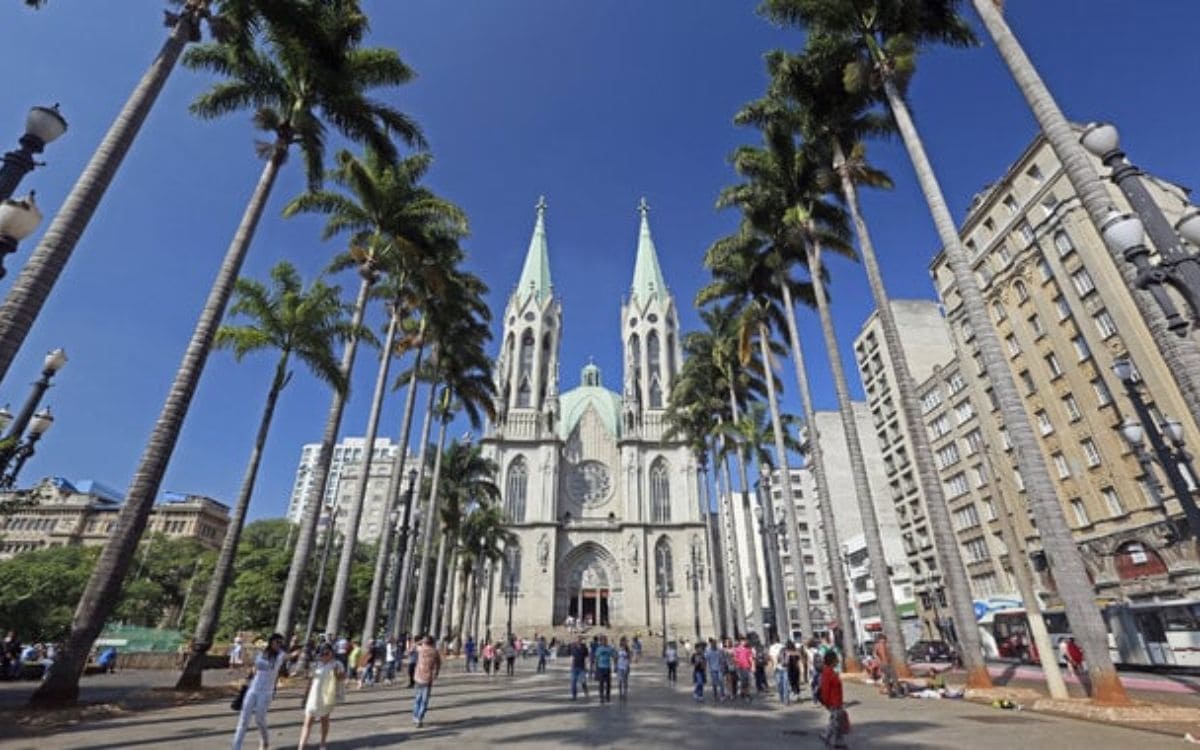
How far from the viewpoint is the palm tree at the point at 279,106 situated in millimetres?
11742

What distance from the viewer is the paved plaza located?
24.8 ft

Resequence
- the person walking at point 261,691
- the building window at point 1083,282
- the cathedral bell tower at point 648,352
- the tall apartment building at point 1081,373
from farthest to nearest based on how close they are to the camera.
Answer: the cathedral bell tower at point 648,352, the building window at point 1083,282, the tall apartment building at point 1081,373, the person walking at point 261,691

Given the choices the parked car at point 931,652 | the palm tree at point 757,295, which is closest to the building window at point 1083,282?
the palm tree at point 757,295

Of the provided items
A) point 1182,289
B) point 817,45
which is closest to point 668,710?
point 1182,289

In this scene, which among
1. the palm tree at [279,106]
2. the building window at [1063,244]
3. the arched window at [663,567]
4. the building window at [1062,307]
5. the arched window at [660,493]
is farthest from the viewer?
the arched window at [660,493]

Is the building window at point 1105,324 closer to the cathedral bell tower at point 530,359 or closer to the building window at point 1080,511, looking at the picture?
the building window at point 1080,511

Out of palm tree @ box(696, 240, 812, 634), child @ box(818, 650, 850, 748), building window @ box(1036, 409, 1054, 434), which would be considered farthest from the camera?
building window @ box(1036, 409, 1054, 434)

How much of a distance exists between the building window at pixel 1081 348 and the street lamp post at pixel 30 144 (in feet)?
129

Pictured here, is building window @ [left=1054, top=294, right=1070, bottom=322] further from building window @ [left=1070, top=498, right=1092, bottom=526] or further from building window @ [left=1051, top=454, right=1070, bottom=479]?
building window @ [left=1070, top=498, right=1092, bottom=526]

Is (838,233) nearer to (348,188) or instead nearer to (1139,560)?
(348,188)

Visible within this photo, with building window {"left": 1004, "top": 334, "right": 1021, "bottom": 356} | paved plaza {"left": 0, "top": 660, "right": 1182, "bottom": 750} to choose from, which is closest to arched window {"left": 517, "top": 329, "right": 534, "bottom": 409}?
building window {"left": 1004, "top": 334, "right": 1021, "bottom": 356}

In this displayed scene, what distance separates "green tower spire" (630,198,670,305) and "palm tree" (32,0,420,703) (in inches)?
2040

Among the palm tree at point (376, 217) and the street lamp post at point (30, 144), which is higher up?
the palm tree at point (376, 217)

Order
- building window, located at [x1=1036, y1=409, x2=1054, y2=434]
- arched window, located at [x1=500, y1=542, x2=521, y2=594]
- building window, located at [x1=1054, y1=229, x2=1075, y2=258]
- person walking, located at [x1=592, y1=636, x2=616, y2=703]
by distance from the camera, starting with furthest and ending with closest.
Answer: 1. arched window, located at [x1=500, y1=542, x2=521, y2=594]
2. building window, located at [x1=1036, y1=409, x2=1054, y2=434]
3. building window, located at [x1=1054, y1=229, x2=1075, y2=258]
4. person walking, located at [x1=592, y1=636, x2=616, y2=703]
